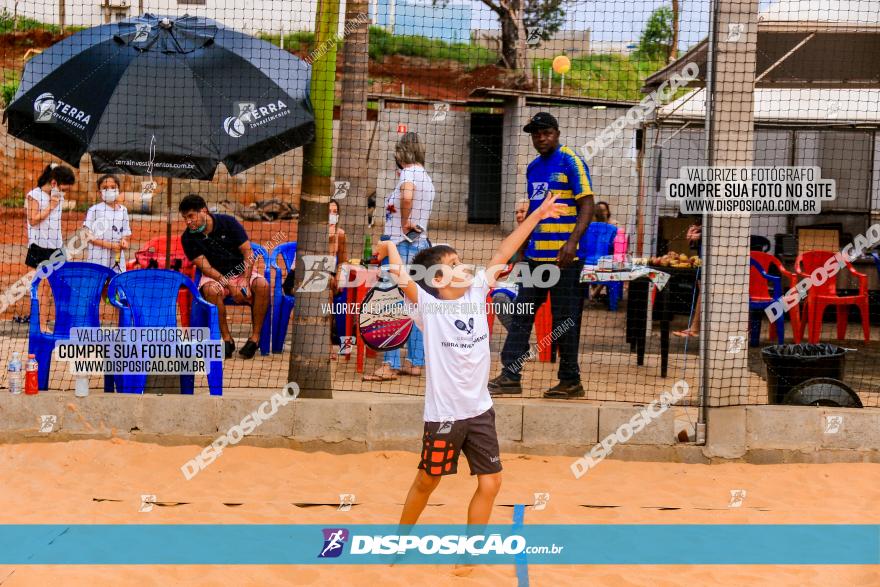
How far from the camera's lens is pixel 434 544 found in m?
4.88

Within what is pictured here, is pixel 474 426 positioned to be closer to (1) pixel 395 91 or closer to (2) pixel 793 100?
(2) pixel 793 100

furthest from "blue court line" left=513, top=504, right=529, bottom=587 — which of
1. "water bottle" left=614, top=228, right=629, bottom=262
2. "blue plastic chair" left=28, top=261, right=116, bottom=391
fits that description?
"water bottle" left=614, top=228, right=629, bottom=262

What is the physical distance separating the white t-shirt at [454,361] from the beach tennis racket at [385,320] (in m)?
3.11

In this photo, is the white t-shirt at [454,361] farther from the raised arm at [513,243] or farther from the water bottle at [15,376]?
the water bottle at [15,376]

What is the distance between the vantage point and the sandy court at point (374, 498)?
452cm

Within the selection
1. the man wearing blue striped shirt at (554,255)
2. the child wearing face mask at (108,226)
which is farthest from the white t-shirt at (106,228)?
the man wearing blue striped shirt at (554,255)

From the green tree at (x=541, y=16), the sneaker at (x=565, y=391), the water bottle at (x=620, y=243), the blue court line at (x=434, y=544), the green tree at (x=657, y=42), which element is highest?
the green tree at (x=541, y=16)

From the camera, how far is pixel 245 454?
6.34 meters

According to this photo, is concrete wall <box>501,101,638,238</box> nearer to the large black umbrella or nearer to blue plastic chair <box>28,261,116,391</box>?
the large black umbrella

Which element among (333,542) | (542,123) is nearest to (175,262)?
(542,123)

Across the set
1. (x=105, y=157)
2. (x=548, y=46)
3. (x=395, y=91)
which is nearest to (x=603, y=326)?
(x=105, y=157)

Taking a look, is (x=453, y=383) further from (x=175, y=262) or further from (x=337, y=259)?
(x=175, y=262)

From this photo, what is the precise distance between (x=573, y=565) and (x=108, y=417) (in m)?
3.36

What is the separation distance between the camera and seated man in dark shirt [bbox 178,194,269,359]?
8.94 metres
